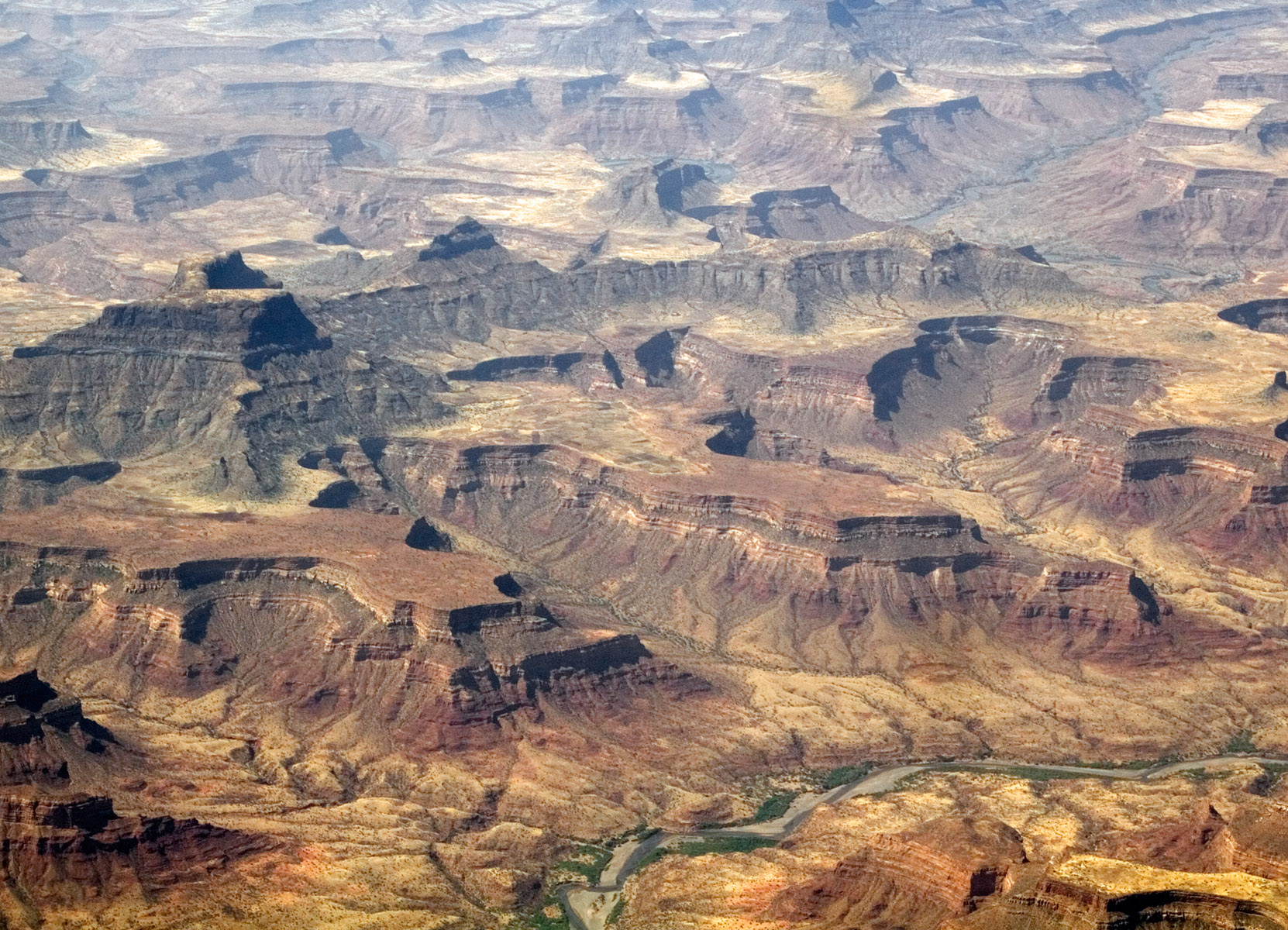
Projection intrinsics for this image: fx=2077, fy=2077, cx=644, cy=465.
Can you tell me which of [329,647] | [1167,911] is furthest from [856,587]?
[1167,911]

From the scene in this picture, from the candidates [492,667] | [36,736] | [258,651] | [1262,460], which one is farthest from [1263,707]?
[36,736]

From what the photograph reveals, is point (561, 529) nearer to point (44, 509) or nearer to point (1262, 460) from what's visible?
point (44, 509)

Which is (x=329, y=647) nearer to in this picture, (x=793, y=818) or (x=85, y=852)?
(x=793, y=818)

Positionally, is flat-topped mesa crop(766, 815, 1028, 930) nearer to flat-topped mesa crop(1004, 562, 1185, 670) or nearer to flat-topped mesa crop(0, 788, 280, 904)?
flat-topped mesa crop(0, 788, 280, 904)

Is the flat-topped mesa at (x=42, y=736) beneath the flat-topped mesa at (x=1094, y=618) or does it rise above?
above

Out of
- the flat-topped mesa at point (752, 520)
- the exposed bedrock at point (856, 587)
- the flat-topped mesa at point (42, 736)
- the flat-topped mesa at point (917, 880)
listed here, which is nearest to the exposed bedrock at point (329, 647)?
the exposed bedrock at point (856, 587)

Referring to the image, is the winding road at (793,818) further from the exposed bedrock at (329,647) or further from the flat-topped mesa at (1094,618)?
the flat-topped mesa at (1094,618)

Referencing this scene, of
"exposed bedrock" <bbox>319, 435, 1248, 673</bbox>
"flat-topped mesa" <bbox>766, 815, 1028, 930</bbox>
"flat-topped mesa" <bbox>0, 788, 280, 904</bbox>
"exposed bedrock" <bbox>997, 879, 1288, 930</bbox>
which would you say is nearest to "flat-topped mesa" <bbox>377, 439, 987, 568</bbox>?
"exposed bedrock" <bbox>319, 435, 1248, 673</bbox>

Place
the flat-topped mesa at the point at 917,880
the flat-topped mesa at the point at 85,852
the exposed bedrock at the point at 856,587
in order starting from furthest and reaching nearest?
the exposed bedrock at the point at 856,587 → the flat-topped mesa at the point at 85,852 → the flat-topped mesa at the point at 917,880

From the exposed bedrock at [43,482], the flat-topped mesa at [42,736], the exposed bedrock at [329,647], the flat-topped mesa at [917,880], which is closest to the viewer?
the flat-topped mesa at [917,880]
